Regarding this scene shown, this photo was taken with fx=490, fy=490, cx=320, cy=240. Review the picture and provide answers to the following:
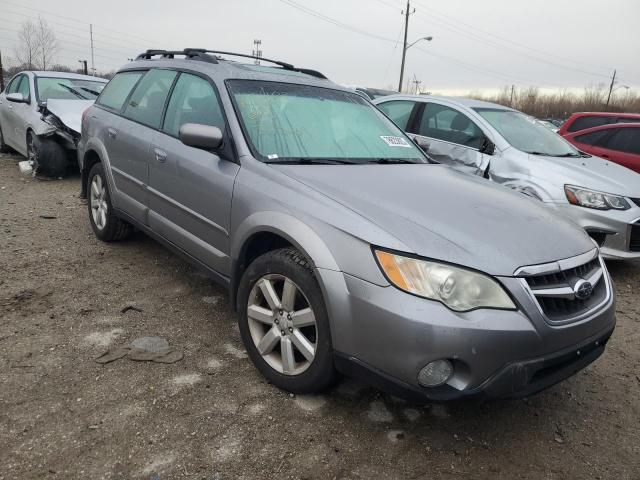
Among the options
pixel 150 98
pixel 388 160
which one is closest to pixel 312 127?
pixel 388 160

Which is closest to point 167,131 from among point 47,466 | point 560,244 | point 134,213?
point 134,213

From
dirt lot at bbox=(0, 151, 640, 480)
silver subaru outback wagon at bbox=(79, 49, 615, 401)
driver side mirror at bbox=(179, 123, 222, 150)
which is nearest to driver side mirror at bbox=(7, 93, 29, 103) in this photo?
silver subaru outback wagon at bbox=(79, 49, 615, 401)

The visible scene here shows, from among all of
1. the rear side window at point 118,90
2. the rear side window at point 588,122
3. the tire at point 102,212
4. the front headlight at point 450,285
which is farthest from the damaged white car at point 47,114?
the rear side window at point 588,122

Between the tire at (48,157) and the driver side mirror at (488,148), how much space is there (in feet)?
18.9

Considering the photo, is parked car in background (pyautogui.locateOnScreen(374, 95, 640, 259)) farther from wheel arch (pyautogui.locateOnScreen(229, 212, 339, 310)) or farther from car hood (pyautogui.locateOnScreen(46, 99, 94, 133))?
car hood (pyautogui.locateOnScreen(46, 99, 94, 133))

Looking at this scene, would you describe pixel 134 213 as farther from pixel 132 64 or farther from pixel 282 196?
pixel 282 196

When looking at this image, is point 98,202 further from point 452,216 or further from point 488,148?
point 488,148

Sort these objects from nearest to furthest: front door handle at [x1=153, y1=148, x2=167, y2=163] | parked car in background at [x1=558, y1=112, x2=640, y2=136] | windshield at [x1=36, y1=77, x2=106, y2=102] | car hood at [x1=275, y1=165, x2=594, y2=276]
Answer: car hood at [x1=275, y1=165, x2=594, y2=276] < front door handle at [x1=153, y1=148, x2=167, y2=163] < windshield at [x1=36, y1=77, x2=106, y2=102] < parked car in background at [x1=558, y1=112, x2=640, y2=136]

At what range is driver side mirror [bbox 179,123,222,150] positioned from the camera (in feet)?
8.72

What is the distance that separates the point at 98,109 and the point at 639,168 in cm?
673

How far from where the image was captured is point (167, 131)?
11.1 feet

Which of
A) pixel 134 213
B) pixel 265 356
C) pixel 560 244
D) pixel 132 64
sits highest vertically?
pixel 132 64

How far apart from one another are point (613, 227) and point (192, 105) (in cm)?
374

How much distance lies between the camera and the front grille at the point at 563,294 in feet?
6.66
